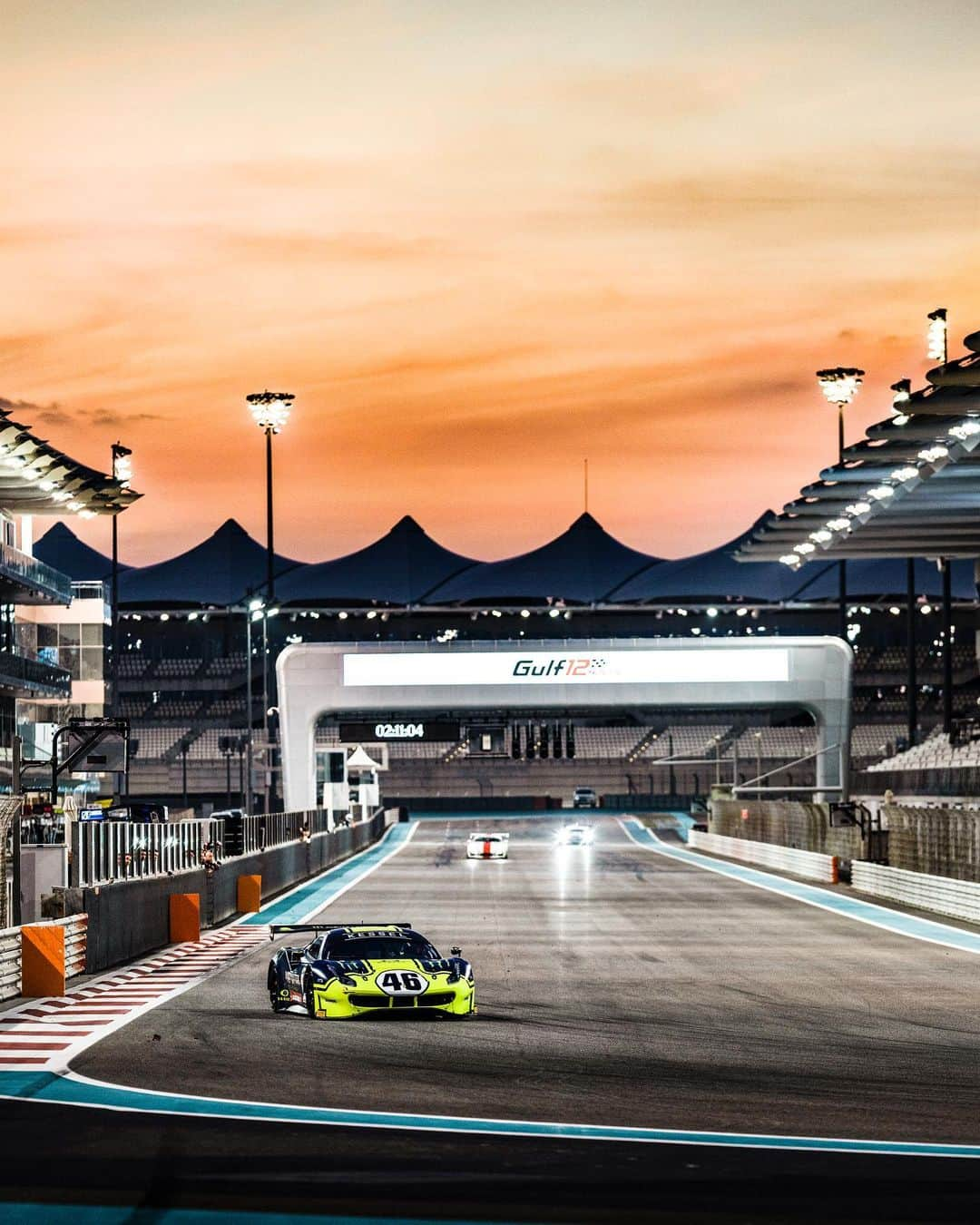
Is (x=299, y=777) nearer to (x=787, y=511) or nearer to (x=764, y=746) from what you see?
(x=787, y=511)

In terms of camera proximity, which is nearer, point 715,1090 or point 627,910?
point 715,1090

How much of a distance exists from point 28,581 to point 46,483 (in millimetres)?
20913

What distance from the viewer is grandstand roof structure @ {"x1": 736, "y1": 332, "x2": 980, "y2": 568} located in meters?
37.9

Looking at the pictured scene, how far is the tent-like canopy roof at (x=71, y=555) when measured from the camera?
137 m

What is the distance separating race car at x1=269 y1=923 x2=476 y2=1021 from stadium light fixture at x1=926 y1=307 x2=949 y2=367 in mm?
40655

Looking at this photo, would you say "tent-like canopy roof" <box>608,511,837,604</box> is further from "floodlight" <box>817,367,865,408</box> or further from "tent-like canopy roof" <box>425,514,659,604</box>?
"floodlight" <box>817,367,865,408</box>

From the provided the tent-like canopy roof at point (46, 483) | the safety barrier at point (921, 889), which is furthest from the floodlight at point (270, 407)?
the safety barrier at point (921, 889)

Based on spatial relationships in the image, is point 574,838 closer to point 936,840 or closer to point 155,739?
point 936,840

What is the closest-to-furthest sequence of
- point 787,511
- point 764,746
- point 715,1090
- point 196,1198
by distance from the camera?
1. point 196,1198
2. point 715,1090
3. point 787,511
4. point 764,746

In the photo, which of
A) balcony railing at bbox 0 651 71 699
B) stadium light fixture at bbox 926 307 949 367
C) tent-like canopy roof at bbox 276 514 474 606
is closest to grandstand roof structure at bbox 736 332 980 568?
stadium light fixture at bbox 926 307 949 367

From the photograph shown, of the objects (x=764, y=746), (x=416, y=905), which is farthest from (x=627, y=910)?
(x=764, y=746)

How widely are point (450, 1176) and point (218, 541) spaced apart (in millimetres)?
132668

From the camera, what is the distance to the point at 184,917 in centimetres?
3081

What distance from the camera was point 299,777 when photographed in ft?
231
